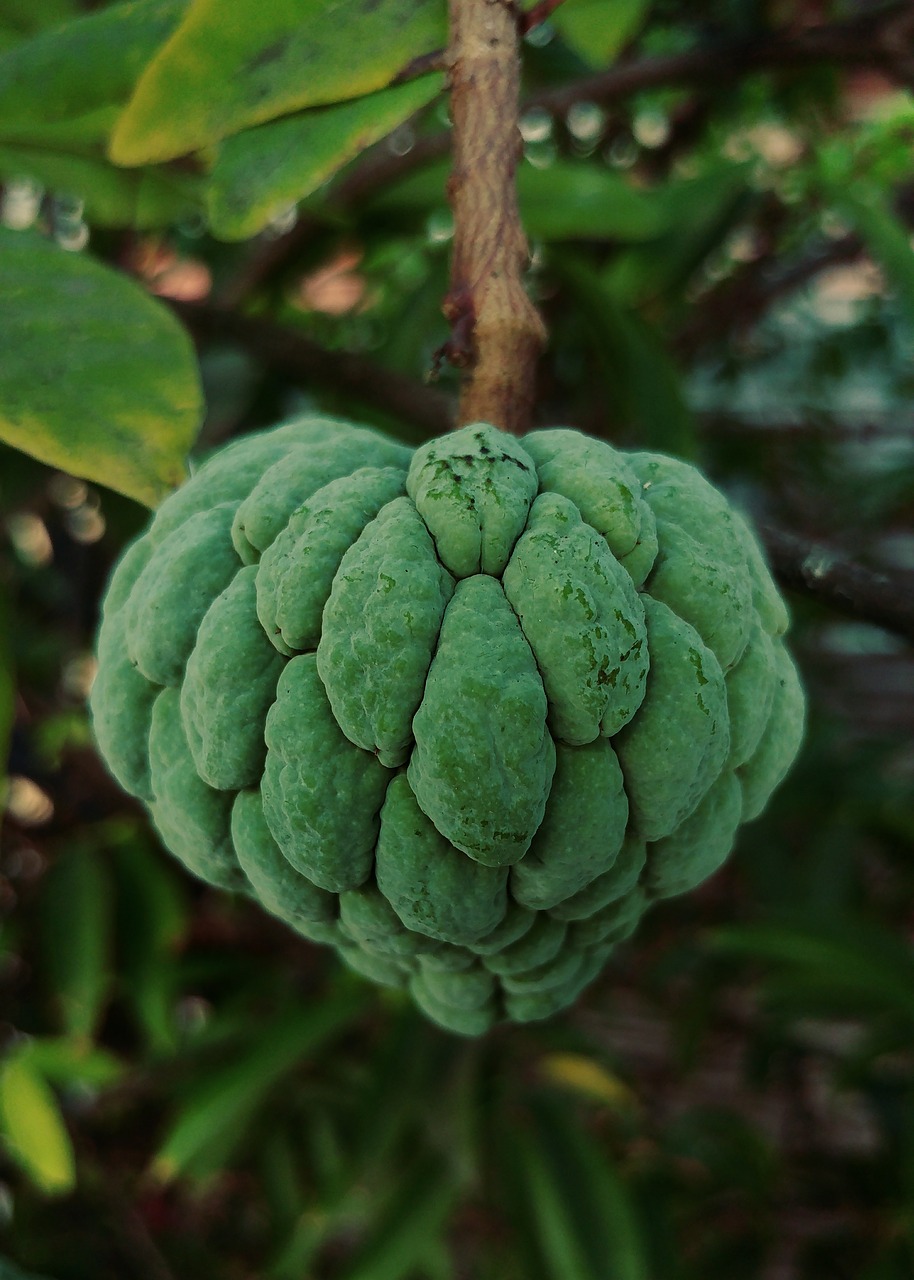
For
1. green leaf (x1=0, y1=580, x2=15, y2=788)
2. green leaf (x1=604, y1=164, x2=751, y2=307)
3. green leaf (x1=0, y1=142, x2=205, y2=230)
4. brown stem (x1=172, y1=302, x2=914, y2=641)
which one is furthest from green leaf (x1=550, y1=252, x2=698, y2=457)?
green leaf (x1=0, y1=580, x2=15, y2=788)

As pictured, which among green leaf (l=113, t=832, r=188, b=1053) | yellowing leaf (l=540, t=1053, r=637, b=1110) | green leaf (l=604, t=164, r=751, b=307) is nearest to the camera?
green leaf (l=604, t=164, r=751, b=307)

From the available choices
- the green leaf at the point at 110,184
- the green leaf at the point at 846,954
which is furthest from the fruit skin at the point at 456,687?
the green leaf at the point at 846,954

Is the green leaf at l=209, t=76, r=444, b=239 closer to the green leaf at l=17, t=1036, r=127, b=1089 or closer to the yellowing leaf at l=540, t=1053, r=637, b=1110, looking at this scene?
the green leaf at l=17, t=1036, r=127, b=1089

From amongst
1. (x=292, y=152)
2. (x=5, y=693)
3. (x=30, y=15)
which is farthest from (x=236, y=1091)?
(x=30, y=15)

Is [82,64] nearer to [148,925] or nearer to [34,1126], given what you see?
[34,1126]

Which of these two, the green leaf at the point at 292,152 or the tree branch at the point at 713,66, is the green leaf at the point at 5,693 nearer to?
the green leaf at the point at 292,152

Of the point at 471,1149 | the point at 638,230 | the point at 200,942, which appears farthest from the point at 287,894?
the point at 200,942
